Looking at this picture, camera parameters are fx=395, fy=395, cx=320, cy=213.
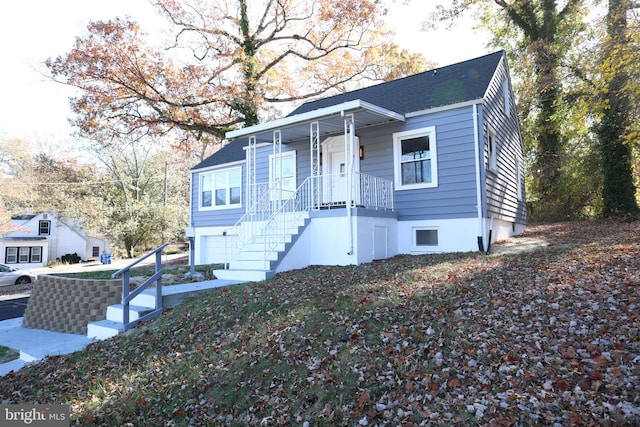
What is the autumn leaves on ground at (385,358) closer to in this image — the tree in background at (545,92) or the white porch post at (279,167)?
the white porch post at (279,167)

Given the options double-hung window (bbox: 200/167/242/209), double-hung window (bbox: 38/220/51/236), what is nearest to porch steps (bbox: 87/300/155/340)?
double-hung window (bbox: 200/167/242/209)

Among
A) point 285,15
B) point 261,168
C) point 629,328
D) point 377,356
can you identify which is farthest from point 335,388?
point 285,15

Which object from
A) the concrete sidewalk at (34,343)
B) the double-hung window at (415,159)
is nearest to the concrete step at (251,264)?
the concrete sidewalk at (34,343)

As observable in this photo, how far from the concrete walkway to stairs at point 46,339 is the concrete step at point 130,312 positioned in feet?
1.22

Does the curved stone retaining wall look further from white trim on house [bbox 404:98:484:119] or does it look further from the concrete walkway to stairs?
white trim on house [bbox 404:98:484:119]

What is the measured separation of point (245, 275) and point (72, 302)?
3.30 metres

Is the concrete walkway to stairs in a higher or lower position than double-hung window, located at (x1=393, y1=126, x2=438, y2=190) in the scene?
lower

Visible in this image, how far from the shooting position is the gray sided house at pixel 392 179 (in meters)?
9.25

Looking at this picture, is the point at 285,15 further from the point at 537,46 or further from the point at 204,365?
the point at 204,365

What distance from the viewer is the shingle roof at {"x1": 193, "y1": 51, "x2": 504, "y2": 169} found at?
10461 millimetres

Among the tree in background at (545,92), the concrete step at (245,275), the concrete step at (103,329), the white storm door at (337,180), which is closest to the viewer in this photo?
the concrete step at (103,329)

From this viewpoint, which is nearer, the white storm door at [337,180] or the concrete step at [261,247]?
the concrete step at [261,247]

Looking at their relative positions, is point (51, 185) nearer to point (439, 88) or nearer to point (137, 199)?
point (137, 199)

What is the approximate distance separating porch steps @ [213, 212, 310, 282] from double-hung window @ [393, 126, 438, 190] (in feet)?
10.0
